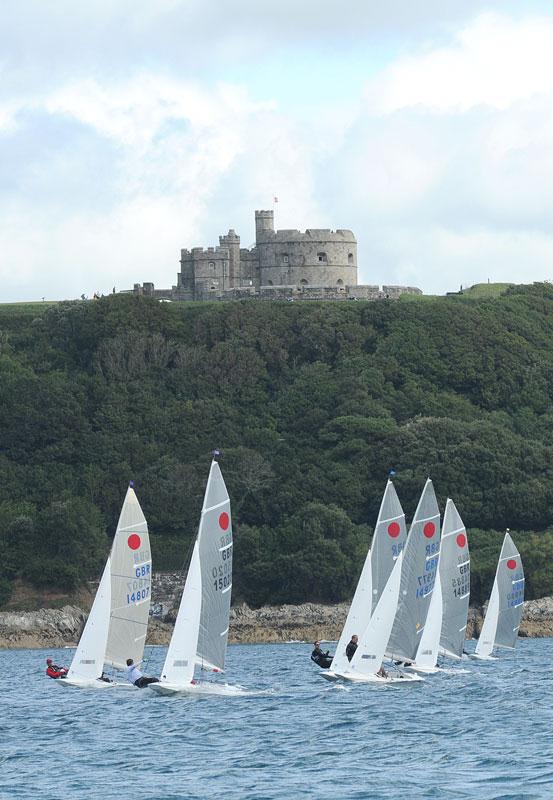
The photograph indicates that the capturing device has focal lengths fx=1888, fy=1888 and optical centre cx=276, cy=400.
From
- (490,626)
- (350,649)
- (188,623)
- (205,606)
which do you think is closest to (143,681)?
(205,606)

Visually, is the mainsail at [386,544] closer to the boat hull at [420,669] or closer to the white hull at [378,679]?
the boat hull at [420,669]

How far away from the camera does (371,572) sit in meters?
50.3

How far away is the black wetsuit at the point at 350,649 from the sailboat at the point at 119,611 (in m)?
5.31

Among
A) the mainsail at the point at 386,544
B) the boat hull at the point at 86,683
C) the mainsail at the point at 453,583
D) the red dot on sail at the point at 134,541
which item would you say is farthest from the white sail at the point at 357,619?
the mainsail at the point at 453,583

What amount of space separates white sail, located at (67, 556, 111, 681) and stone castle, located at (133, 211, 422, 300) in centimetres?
8679

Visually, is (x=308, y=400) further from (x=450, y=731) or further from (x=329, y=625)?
(x=450, y=731)

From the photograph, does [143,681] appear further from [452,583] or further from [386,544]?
[452,583]

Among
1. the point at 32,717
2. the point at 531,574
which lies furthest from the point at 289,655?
the point at 32,717

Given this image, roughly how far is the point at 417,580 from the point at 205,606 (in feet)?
30.0

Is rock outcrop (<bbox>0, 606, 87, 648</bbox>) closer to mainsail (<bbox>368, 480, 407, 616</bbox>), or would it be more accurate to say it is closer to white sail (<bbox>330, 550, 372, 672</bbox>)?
mainsail (<bbox>368, 480, 407, 616</bbox>)

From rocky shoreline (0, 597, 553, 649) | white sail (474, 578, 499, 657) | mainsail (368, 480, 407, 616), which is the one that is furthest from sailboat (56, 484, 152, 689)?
rocky shoreline (0, 597, 553, 649)

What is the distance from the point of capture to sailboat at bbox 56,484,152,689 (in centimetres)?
4709

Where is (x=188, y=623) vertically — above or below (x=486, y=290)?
below

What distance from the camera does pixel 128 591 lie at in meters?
48.4
